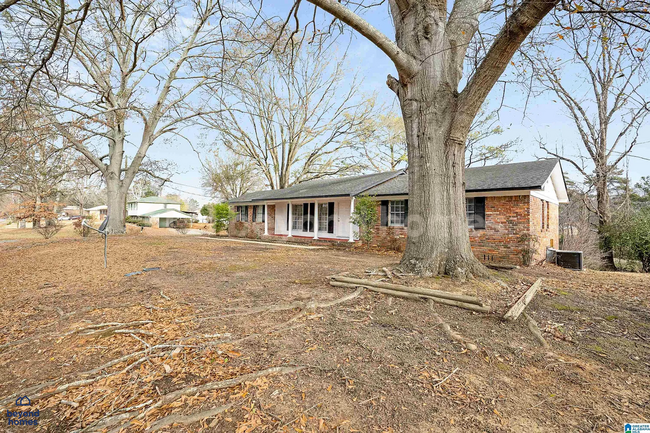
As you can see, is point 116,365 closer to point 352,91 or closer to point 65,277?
point 65,277

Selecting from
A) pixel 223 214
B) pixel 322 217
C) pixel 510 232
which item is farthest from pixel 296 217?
pixel 510 232

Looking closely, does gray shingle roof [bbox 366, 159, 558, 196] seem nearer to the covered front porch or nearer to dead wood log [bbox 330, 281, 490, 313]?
the covered front porch

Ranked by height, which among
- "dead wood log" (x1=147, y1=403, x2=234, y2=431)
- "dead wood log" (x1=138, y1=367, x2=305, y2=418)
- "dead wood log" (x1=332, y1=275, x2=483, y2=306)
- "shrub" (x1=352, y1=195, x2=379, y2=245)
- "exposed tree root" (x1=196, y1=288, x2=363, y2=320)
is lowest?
"dead wood log" (x1=147, y1=403, x2=234, y2=431)

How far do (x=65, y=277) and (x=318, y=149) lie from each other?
72.3ft

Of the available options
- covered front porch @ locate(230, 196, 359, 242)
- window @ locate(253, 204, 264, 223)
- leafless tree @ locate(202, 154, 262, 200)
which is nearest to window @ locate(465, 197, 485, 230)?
covered front porch @ locate(230, 196, 359, 242)

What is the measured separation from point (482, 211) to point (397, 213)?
3379 mm

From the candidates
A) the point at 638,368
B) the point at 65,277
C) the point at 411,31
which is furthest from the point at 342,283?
the point at 65,277

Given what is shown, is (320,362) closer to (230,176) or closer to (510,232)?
(510,232)

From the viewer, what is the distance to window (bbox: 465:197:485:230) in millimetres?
10453

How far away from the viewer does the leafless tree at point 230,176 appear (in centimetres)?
3278

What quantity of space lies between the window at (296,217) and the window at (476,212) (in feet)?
32.7

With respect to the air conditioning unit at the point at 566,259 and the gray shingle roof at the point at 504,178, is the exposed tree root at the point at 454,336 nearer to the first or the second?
the gray shingle roof at the point at 504,178

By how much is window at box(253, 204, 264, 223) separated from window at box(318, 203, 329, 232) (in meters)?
4.92

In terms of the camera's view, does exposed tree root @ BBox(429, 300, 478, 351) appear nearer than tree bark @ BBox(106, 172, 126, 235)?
Yes
